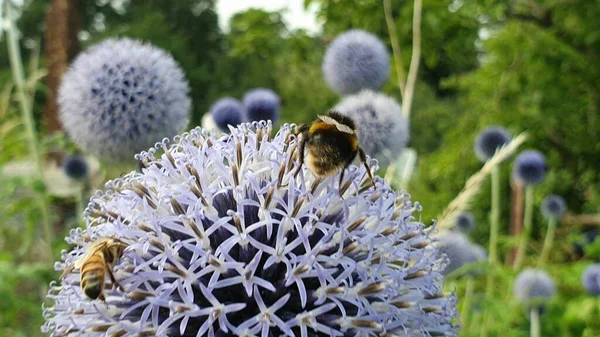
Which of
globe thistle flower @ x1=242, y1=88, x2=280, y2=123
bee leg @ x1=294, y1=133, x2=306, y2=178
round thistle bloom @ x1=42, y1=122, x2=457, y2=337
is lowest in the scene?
round thistle bloom @ x1=42, y1=122, x2=457, y2=337

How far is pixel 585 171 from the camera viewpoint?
8.69 m

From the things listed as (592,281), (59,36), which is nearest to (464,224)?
(592,281)

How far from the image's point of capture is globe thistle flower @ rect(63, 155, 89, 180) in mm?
4172

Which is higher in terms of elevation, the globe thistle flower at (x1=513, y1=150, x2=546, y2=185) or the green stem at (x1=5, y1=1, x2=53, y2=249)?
the globe thistle flower at (x1=513, y1=150, x2=546, y2=185)

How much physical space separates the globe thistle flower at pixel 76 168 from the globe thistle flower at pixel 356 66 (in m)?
1.73

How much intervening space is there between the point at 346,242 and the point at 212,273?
1.10ft

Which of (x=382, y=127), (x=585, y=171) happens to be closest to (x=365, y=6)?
(x=382, y=127)

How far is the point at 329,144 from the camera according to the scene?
5.50ft

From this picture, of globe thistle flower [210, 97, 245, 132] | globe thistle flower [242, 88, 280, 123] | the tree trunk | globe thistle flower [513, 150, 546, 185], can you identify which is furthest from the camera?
the tree trunk

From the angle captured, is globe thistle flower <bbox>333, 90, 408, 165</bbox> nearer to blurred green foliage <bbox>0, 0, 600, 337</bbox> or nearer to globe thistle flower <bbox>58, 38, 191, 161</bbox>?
blurred green foliage <bbox>0, 0, 600, 337</bbox>

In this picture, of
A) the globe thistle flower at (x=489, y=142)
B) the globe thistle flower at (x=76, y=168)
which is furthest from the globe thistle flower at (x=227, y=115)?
the globe thistle flower at (x=489, y=142)

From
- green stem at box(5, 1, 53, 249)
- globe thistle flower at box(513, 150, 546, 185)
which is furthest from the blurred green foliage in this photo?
globe thistle flower at box(513, 150, 546, 185)

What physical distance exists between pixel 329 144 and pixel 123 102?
151 centimetres

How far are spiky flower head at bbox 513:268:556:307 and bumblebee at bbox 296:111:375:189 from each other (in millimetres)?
2947
